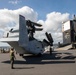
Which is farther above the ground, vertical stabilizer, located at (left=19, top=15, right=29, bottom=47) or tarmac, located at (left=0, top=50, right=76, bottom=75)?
vertical stabilizer, located at (left=19, top=15, right=29, bottom=47)

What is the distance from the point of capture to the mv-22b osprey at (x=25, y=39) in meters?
24.0

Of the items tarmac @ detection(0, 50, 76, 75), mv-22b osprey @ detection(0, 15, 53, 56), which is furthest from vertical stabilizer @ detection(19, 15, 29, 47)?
tarmac @ detection(0, 50, 76, 75)

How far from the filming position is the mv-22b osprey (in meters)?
24.0

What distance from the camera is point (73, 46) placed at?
227 feet

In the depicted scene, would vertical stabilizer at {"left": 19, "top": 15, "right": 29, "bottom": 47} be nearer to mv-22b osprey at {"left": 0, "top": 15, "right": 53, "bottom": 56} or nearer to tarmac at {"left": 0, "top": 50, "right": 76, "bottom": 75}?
mv-22b osprey at {"left": 0, "top": 15, "right": 53, "bottom": 56}

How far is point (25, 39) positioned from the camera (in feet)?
82.5

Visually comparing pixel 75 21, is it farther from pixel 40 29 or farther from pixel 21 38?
pixel 21 38

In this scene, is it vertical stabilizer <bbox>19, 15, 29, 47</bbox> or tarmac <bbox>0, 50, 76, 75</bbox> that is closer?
A: tarmac <bbox>0, 50, 76, 75</bbox>

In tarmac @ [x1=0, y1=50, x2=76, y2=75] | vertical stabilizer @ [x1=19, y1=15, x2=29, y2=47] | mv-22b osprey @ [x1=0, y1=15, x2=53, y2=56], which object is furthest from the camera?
mv-22b osprey @ [x1=0, y1=15, x2=53, y2=56]

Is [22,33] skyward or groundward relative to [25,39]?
skyward
